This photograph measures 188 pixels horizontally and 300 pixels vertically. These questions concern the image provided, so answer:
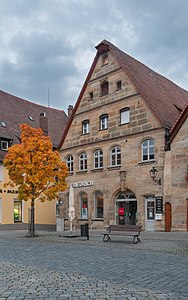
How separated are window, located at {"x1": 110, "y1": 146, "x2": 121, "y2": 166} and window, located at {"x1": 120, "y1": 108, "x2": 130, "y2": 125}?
6.19 ft

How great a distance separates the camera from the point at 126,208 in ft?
86.6

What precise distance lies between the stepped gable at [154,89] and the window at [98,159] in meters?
5.56

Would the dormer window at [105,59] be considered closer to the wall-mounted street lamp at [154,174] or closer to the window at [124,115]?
the window at [124,115]

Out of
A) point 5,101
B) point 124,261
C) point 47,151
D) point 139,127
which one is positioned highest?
point 5,101

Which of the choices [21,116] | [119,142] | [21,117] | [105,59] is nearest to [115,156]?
[119,142]

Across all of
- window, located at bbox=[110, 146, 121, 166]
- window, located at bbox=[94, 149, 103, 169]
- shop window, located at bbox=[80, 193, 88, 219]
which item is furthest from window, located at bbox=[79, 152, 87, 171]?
window, located at bbox=[110, 146, 121, 166]

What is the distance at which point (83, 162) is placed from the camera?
1183 inches

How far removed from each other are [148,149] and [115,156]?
3.07m

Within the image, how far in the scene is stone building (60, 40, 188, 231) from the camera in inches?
966

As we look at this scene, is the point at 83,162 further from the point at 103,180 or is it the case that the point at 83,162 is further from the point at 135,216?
the point at 135,216

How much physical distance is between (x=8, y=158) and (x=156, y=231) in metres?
9.97

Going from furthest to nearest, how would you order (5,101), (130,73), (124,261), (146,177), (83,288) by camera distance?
(5,101), (130,73), (146,177), (124,261), (83,288)

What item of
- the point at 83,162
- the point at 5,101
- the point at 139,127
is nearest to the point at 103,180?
the point at 83,162

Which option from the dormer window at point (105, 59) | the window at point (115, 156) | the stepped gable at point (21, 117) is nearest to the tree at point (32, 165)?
the window at point (115, 156)
